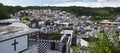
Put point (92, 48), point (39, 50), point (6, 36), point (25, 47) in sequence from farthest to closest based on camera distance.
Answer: point (39, 50) < point (25, 47) < point (6, 36) < point (92, 48)

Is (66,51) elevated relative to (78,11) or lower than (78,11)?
elevated

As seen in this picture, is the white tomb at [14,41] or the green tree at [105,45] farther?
the white tomb at [14,41]

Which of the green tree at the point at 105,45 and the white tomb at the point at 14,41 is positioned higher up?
the green tree at the point at 105,45

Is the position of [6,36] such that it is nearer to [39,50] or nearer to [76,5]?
[39,50]

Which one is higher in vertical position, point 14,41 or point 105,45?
point 105,45

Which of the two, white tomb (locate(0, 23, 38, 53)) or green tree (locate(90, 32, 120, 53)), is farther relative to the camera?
white tomb (locate(0, 23, 38, 53))

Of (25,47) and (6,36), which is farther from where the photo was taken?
(25,47)

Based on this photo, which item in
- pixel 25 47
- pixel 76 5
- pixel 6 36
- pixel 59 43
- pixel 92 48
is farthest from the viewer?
pixel 76 5

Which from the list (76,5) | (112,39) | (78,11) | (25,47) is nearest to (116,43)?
(112,39)

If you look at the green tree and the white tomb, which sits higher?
the green tree

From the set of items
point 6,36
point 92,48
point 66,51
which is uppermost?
point 92,48

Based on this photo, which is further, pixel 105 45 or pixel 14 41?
pixel 14 41
